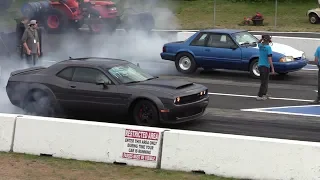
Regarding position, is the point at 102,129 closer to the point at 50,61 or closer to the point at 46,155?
the point at 46,155

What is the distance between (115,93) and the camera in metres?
11.7

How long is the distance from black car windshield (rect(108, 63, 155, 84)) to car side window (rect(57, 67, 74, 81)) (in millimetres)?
820

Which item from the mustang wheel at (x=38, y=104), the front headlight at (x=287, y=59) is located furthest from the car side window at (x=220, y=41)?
the mustang wheel at (x=38, y=104)

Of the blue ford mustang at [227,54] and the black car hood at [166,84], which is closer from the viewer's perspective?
the black car hood at [166,84]

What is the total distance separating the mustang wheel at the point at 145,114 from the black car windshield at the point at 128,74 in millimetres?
634

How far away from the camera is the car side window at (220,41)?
17.9 m

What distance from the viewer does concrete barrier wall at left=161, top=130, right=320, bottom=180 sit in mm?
8305

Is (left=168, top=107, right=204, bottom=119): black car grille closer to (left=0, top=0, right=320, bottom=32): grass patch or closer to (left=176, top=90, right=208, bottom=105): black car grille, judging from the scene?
(left=176, top=90, right=208, bottom=105): black car grille

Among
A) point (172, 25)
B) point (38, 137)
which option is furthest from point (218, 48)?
point (172, 25)

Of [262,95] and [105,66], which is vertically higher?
[105,66]

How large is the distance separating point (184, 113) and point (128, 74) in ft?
4.89

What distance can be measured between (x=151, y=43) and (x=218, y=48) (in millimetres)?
6096

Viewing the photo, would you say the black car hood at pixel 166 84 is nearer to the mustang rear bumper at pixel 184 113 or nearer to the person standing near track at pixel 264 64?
the mustang rear bumper at pixel 184 113

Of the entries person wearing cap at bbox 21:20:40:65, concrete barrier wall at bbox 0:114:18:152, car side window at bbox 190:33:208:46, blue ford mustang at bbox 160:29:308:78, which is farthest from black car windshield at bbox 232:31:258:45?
concrete barrier wall at bbox 0:114:18:152
